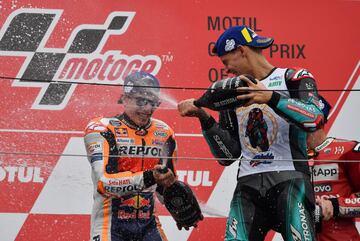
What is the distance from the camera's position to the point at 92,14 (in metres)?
3.50

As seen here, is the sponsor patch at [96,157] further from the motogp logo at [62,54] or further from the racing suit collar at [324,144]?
the racing suit collar at [324,144]

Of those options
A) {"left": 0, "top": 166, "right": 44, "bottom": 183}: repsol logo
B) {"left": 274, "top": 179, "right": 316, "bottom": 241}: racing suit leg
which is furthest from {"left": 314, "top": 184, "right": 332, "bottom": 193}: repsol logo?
{"left": 0, "top": 166, "right": 44, "bottom": 183}: repsol logo

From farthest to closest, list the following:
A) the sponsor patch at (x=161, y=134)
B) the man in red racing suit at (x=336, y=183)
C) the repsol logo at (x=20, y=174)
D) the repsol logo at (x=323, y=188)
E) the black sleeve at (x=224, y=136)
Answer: the repsol logo at (x=323, y=188), the man in red racing suit at (x=336, y=183), the sponsor patch at (x=161, y=134), the black sleeve at (x=224, y=136), the repsol logo at (x=20, y=174)

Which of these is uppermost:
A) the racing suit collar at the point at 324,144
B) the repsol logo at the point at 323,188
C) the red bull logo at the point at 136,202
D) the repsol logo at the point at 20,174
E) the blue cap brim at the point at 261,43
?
the blue cap brim at the point at 261,43

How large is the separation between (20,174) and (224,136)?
25.7 inches

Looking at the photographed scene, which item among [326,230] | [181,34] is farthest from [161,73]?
[326,230]

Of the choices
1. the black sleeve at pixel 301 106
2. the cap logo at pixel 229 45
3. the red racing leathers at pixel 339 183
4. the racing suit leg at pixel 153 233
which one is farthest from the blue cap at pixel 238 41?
the racing suit leg at pixel 153 233

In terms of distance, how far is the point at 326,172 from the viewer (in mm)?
2955

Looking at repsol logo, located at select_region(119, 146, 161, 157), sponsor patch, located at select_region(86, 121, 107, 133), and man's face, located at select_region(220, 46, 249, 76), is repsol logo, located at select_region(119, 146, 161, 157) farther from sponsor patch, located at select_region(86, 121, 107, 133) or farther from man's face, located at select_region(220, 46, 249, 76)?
man's face, located at select_region(220, 46, 249, 76)

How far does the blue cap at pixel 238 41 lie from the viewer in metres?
2.67

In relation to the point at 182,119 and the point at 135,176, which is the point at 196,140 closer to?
the point at 182,119

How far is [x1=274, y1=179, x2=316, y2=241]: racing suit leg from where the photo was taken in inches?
99.3

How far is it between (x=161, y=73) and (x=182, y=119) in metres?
0.56

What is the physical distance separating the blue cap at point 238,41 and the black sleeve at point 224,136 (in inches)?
8.1
